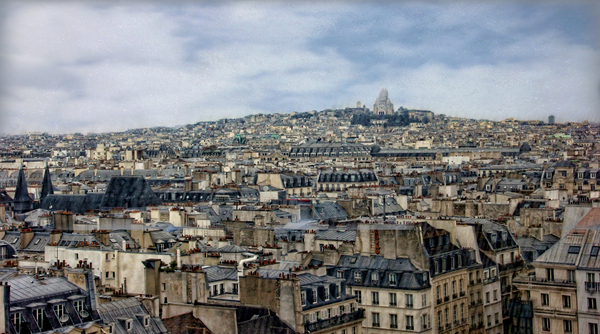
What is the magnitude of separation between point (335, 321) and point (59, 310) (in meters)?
5.39

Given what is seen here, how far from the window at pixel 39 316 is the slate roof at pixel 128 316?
3.54ft

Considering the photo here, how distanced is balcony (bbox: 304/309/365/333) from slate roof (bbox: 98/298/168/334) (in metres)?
2.75

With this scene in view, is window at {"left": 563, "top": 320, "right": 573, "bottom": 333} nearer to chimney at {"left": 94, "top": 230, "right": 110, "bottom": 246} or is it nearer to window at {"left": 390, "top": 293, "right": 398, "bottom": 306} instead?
window at {"left": 390, "top": 293, "right": 398, "bottom": 306}

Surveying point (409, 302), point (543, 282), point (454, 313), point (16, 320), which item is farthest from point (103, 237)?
point (543, 282)

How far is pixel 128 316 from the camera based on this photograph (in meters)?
13.5

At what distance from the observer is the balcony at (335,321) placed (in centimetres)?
1526

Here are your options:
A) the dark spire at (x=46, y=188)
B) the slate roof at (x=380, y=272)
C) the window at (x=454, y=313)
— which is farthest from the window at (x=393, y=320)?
the dark spire at (x=46, y=188)

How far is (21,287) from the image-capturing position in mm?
12898

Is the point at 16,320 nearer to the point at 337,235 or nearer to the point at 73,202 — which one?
the point at 337,235

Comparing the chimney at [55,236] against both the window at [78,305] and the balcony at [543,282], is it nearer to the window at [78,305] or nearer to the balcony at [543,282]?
the window at [78,305]

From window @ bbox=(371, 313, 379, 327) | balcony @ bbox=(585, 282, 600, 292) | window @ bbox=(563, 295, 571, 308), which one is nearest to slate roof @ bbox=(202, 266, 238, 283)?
window @ bbox=(371, 313, 379, 327)

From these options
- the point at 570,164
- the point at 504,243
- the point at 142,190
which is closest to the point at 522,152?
the point at 570,164

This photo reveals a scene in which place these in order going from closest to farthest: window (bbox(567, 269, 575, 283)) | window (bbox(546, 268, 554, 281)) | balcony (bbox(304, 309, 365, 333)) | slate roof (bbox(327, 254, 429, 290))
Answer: balcony (bbox(304, 309, 365, 333)) → window (bbox(567, 269, 575, 283)) → window (bbox(546, 268, 554, 281)) → slate roof (bbox(327, 254, 429, 290))

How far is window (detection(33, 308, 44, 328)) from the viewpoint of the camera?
40.2ft
